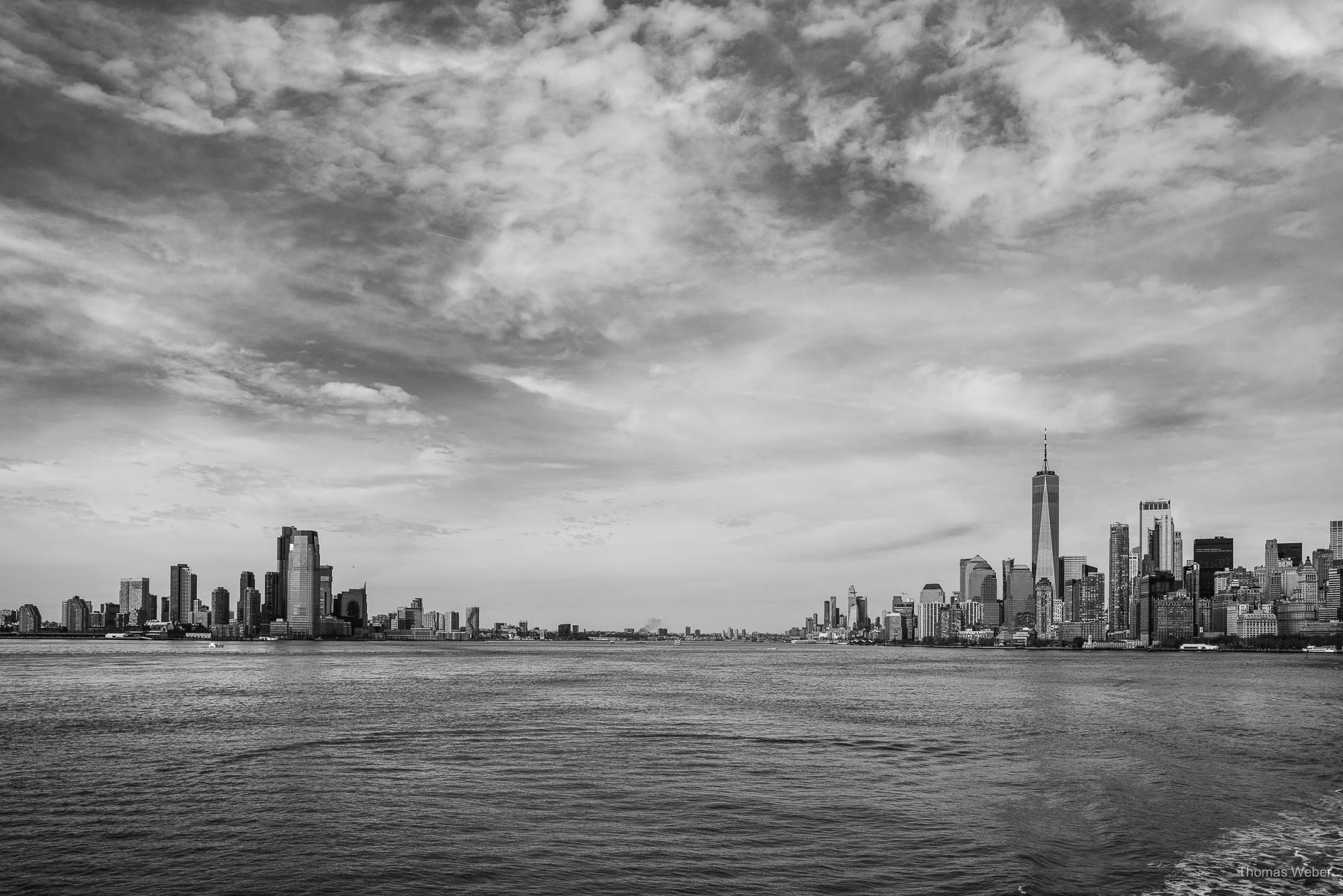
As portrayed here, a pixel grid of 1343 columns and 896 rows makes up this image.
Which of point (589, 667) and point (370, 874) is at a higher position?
point (370, 874)

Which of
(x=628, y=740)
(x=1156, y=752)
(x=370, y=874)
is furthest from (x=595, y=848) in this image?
(x=1156, y=752)

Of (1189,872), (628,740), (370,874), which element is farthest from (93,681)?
(1189,872)

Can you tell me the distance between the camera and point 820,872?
30344 millimetres

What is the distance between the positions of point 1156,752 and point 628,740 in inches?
1322

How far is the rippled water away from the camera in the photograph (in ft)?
101

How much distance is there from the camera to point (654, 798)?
41781 millimetres

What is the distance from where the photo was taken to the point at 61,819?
3838cm

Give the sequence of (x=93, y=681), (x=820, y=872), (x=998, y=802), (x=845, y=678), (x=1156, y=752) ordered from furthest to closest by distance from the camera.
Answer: (x=845, y=678)
(x=93, y=681)
(x=1156, y=752)
(x=998, y=802)
(x=820, y=872)

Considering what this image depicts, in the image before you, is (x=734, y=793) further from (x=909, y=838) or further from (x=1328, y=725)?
(x=1328, y=725)

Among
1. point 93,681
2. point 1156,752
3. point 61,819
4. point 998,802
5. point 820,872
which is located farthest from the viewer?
point 93,681

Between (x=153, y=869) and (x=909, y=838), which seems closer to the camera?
(x=153, y=869)

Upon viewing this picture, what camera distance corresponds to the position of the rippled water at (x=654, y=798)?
30.7 meters

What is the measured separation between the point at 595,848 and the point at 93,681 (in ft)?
387

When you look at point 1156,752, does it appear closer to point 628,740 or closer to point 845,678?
point 628,740
